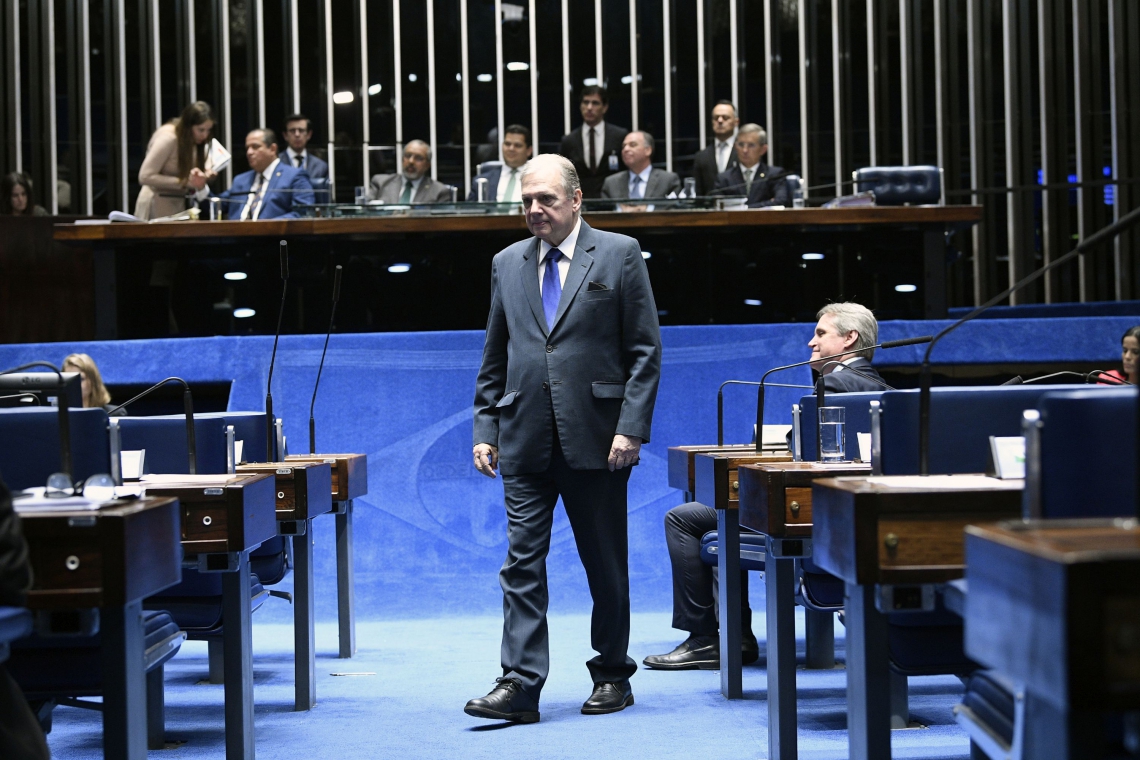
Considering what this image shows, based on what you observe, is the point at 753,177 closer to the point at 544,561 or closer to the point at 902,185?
the point at 902,185

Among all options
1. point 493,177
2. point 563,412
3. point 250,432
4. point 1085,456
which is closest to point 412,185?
point 493,177

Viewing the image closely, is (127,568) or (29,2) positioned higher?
(29,2)

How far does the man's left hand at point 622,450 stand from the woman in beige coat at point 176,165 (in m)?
4.23

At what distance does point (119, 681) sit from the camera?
210 centimetres

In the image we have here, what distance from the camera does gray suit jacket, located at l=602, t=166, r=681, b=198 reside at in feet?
23.7

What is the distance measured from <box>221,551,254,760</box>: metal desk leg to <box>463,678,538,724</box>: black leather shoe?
0.70 meters

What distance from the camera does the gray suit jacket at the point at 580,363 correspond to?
352cm

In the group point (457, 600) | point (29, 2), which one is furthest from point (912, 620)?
point (29, 2)

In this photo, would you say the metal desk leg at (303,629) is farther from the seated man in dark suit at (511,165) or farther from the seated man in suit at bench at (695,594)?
the seated man in dark suit at (511,165)

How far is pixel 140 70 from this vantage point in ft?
35.4

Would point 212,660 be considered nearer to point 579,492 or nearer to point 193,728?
point 193,728

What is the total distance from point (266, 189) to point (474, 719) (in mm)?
4108

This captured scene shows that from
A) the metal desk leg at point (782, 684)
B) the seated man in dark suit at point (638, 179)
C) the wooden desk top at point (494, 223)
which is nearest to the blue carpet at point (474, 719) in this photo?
the metal desk leg at point (782, 684)

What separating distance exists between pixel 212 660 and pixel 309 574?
1.39ft
